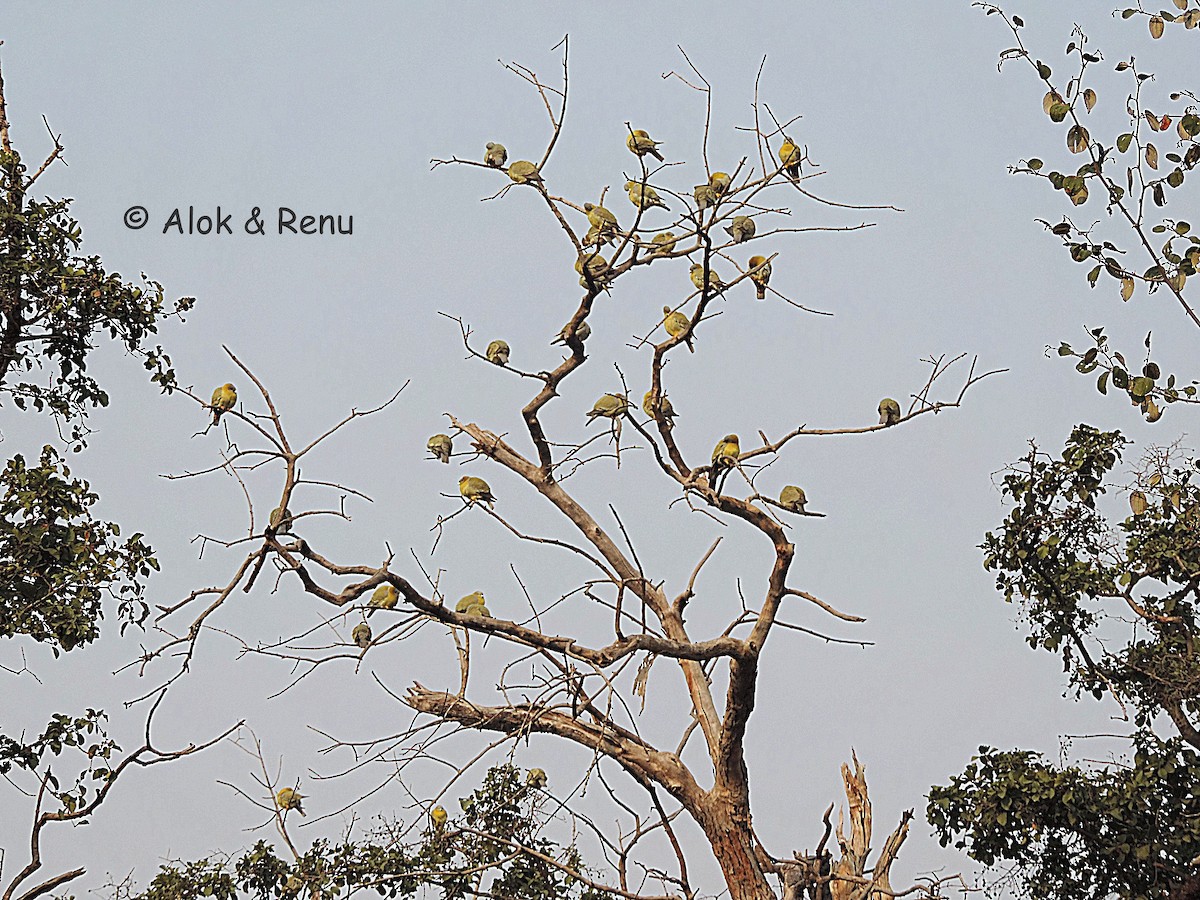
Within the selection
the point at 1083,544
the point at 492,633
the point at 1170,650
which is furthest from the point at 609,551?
the point at 1170,650

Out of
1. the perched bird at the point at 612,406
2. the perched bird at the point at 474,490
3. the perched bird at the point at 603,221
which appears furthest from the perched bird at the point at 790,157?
the perched bird at the point at 474,490

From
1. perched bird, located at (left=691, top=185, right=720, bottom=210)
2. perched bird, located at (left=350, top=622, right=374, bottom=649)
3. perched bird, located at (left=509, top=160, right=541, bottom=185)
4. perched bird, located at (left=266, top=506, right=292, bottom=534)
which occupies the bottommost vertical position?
perched bird, located at (left=350, top=622, right=374, bottom=649)

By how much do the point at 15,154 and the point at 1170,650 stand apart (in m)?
3.79

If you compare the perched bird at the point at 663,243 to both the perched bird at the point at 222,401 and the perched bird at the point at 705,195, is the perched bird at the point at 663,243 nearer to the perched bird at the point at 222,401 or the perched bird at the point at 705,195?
the perched bird at the point at 705,195

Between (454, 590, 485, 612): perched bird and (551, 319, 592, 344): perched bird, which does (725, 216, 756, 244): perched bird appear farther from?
(454, 590, 485, 612): perched bird

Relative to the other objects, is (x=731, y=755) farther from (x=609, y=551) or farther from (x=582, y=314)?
(x=582, y=314)

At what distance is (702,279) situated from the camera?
308cm

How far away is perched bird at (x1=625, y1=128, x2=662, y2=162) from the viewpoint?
2910mm

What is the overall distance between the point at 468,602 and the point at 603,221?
96 cm

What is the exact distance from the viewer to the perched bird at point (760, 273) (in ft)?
9.93

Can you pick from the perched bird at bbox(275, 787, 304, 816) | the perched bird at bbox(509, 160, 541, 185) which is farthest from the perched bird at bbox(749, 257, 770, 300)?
the perched bird at bbox(275, 787, 304, 816)

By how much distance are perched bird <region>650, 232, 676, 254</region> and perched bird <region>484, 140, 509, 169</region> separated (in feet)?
1.31

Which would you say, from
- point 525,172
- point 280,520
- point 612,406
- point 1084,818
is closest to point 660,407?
point 612,406

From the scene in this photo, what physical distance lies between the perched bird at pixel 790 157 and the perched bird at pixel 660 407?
614mm
